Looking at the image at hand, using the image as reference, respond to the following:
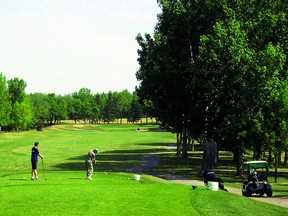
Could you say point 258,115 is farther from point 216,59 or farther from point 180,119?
point 180,119

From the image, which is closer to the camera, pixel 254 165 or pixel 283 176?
pixel 254 165

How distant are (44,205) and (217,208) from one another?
7.92 meters

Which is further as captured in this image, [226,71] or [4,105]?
[4,105]

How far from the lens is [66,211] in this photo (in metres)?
17.6

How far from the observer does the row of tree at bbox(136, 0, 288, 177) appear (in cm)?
4297

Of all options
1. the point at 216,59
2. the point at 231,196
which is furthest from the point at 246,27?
the point at 231,196

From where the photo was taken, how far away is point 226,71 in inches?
1743

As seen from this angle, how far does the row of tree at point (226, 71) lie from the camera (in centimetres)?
4297

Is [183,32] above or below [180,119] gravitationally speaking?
above

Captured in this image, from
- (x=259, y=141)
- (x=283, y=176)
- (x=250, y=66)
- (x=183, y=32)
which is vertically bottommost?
(x=283, y=176)

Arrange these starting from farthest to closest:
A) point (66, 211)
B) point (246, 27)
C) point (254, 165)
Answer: point (246, 27) → point (254, 165) → point (66, 211)

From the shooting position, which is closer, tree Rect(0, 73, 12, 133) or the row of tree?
the row of tree

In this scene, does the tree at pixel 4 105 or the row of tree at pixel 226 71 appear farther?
the tree at pixel 4 105

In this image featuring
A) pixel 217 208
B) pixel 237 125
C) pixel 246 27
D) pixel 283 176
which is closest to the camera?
pixel 217 208
